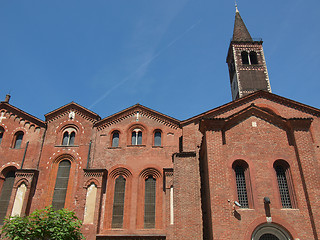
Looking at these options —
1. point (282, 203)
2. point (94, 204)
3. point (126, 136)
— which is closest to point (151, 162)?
point (126, 136)

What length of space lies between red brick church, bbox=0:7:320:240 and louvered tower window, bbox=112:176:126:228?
0.23 feet

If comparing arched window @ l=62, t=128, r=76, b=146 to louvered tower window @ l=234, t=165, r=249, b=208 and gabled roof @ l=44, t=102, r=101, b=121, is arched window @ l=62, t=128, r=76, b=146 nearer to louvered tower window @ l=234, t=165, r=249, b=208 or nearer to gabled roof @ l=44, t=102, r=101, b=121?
gabled roof @ l=44, t=102, r=101, b=121

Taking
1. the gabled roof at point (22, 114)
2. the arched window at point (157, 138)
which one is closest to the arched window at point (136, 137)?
the arched window at point (157, 138)

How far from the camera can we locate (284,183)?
14.9 m

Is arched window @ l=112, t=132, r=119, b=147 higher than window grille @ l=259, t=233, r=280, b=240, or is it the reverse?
arched window @ l=112, t=132, r=119, b=147

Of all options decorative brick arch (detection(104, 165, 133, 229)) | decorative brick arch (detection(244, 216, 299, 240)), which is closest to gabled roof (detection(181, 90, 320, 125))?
decorative brick arch (detection(104, 165, 133, 229))

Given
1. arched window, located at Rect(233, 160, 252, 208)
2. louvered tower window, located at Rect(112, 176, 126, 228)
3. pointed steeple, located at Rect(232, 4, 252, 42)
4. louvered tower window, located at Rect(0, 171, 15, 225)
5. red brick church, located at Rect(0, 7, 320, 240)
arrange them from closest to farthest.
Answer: red brick church, located at Rect(0, 7, 320, 240)
arched window, located at Rect(233, 160, 252, 208)
louvered tower window, located at Rect(112, 176, 126, 228)
louvered tower window, located at Rect(0, 171, 15, 225)
pointed steeple, located at Rect(232, 4, 252, 42)

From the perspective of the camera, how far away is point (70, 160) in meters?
23.2

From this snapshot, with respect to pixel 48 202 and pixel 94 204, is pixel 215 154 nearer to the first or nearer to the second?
pixel 94 204

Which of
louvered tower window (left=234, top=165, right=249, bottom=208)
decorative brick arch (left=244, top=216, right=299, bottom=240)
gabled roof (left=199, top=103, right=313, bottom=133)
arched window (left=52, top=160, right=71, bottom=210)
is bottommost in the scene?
decorative brick arch (left=244, top=216, right=299, bottom=240)

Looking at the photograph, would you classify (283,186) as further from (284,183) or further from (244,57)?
(244,57)

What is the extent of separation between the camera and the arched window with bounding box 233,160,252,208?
14367 millimetres

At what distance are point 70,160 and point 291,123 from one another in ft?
54.3

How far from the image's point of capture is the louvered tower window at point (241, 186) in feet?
47.2
